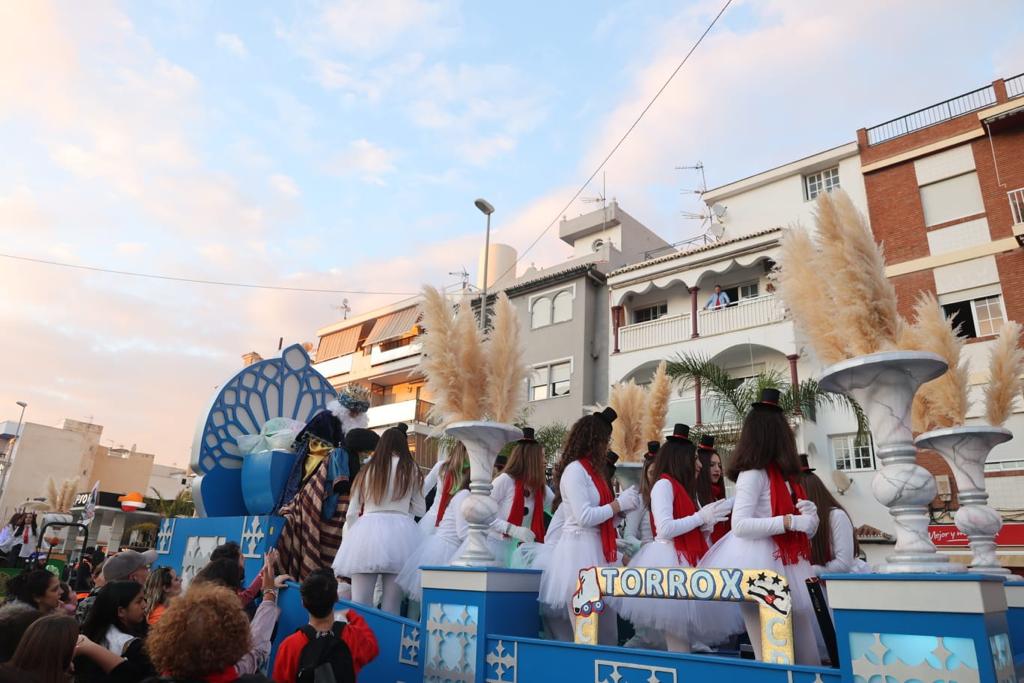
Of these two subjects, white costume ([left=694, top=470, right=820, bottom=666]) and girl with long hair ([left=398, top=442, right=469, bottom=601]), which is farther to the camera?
girl with long hair ([left=398, top=442, right=469, bottom=601])

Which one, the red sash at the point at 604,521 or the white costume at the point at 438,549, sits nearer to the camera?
the red sash at the point at 604,521

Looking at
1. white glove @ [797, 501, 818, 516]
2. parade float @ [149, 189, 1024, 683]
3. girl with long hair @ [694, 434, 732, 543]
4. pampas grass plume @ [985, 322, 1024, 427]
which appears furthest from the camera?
pampas grass plume @ [985, 322, 1024, 427]

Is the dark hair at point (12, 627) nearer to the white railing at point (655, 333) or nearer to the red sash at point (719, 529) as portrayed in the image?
the red sash at point (719, 529)

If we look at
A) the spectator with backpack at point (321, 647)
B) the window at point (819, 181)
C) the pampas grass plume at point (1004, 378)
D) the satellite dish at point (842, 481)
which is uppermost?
the window at point (819, 181)

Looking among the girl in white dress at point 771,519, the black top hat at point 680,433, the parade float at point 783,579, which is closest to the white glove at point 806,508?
the girl in white dress at point 771,519

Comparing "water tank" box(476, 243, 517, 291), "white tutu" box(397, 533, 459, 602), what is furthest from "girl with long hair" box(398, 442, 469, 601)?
"water tank" box(476, 243, 517, 291)

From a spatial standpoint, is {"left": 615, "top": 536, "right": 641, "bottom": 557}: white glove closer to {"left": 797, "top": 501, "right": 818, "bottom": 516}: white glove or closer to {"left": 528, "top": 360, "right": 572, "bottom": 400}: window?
Answer: {"left": 797, "top": 501, "right": 818, "bottom": 516}: white glove

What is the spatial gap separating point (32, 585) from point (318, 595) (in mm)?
2355

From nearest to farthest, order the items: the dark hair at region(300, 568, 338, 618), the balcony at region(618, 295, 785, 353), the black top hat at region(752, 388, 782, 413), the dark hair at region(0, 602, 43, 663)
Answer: the dark hair at region(0, 602, 43, 663)
the dark hair at region(300, 568, 338, 618)
the black top hat at region(752, 388, 782, 413)
the balcony at region(618, 295, 785, 353)

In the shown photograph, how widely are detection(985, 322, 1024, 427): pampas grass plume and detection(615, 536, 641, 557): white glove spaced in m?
4.00

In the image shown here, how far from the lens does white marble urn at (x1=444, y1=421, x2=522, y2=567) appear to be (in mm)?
4414

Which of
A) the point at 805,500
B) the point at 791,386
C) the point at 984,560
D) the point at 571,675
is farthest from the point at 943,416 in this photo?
the point at 791,386

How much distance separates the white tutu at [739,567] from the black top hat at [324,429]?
173 inches

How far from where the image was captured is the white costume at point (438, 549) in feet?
17.3
